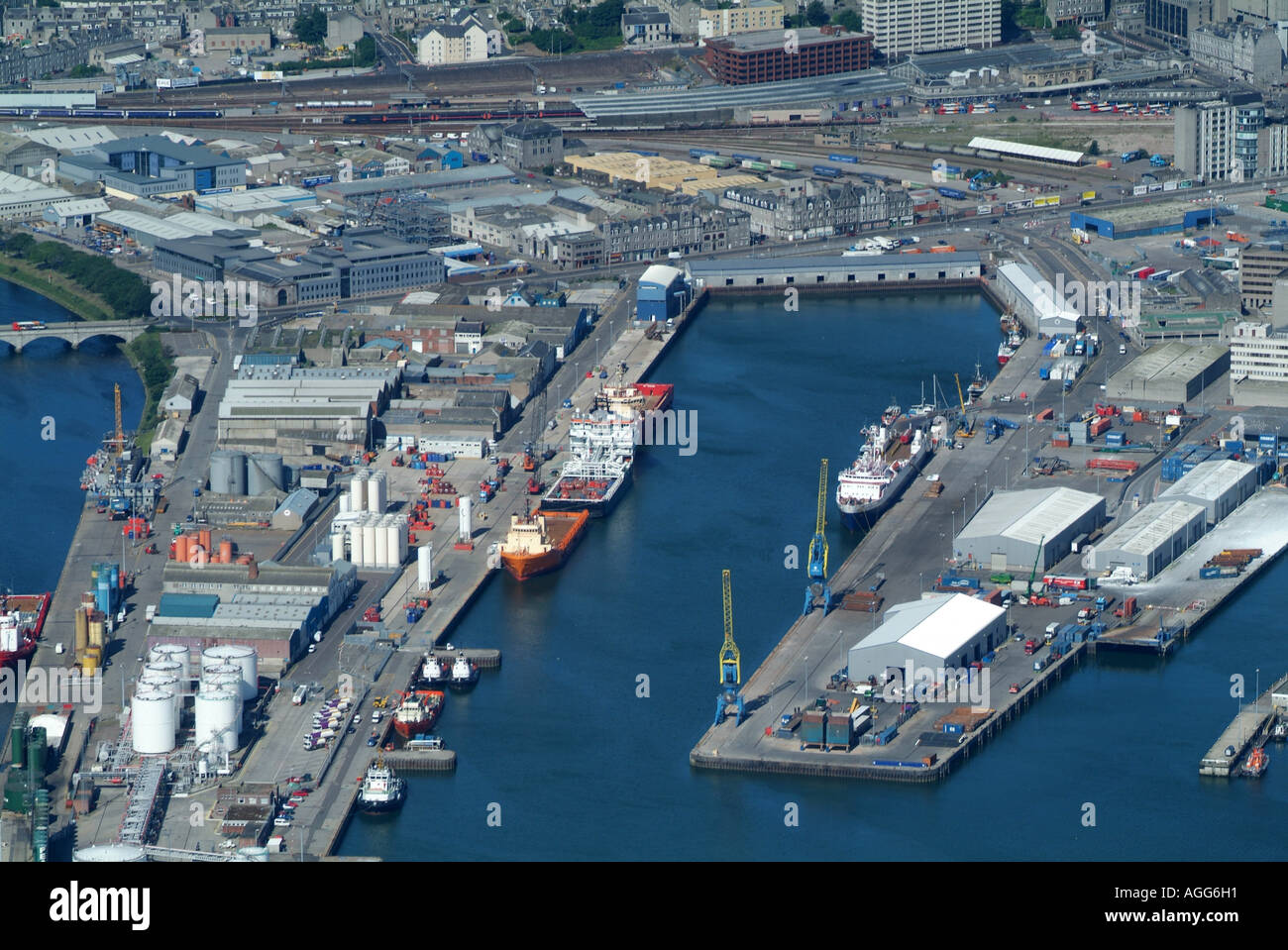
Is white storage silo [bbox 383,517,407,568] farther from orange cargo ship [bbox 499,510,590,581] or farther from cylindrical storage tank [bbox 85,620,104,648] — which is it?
cylindrical storage tank [bbox 85,620,104,648]

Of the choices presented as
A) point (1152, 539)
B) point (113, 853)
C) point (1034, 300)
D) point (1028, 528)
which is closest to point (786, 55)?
point (1034, 300)

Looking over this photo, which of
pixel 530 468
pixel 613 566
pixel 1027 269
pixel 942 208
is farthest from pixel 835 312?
pixel 613 566

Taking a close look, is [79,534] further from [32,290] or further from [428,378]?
[32,290]

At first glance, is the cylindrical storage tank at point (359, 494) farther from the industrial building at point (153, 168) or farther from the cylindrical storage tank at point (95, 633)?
the industrial building at point (153, 168)

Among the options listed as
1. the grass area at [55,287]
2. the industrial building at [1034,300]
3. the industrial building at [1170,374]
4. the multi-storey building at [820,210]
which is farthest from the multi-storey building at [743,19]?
the industrial building at [1170,374]

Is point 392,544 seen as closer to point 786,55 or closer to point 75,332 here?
point 75,332
